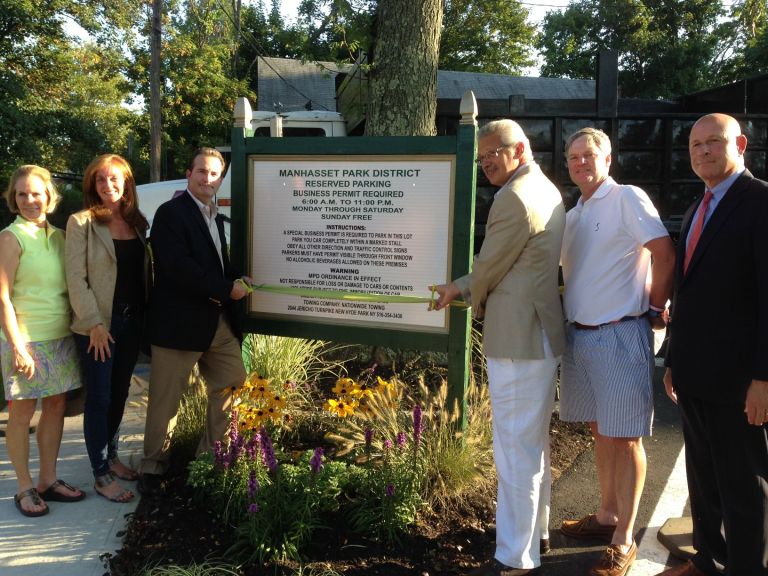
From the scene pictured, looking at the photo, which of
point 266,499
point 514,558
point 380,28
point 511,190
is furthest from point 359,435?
point 380,28

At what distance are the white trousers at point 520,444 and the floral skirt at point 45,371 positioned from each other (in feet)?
7.54

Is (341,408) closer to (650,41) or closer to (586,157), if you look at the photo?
(586,157)

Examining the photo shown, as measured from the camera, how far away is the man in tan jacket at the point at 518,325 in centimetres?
280

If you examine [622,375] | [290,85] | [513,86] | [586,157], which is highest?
[290,85]

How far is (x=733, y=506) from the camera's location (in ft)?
8.71

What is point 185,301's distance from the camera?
3.72 meters

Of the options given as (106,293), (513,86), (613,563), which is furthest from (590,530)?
(513,86)

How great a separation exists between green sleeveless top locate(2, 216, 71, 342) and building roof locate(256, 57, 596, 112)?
9.17 meters

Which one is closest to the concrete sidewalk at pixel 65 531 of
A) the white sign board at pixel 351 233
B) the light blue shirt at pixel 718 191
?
the white sign board at pixel 351 233

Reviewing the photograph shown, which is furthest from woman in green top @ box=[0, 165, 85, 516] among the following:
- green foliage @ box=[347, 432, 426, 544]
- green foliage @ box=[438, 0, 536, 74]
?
green foliage @ box=[438, 0, 536, 74]

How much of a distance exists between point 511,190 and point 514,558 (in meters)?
1.59

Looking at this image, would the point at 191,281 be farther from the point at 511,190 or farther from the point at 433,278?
the point at 511,190

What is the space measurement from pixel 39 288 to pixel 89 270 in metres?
0.27

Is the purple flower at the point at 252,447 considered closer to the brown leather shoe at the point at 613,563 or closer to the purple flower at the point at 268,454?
the purple flower at the point at 268,454
